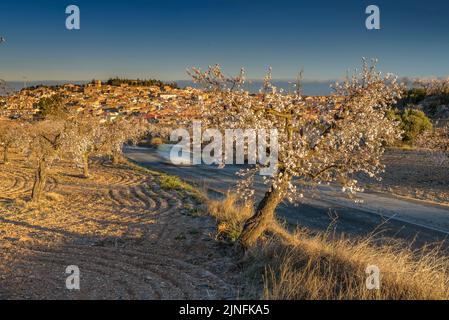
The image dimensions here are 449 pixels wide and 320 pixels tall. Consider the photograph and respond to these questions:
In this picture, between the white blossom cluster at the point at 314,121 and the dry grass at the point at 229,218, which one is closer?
the white blossom cluster at the point at 314,121

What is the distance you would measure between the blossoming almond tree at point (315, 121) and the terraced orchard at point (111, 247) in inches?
101

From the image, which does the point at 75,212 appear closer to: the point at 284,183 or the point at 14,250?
the point at 14,250

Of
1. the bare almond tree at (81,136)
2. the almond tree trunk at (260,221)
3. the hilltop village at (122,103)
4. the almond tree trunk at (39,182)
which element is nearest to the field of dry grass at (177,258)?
the almond tree trunk at (260,221)

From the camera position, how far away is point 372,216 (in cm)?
1892

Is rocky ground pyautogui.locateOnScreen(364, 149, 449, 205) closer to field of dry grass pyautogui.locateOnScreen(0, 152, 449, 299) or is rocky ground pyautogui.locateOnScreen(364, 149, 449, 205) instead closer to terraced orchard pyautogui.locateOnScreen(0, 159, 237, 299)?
field of dry grass pyautogui.locateOnScreen(0, 152, 449, 299)

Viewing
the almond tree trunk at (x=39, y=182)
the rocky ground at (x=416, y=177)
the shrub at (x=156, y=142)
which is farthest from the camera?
the shrub at (x=156, y=142)

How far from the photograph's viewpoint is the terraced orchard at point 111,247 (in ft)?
28.2

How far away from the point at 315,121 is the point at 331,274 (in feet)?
12.8

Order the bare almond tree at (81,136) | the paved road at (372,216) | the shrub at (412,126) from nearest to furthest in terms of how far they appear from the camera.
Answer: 1. the paved road at (372,216)
2. the bare almond tree at (81,136)
3. the shrub at (412,126)

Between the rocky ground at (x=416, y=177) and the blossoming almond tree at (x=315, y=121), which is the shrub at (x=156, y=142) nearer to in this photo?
the rocky ground at (x=416, y=177)

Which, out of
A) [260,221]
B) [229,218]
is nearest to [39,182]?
[229,218]

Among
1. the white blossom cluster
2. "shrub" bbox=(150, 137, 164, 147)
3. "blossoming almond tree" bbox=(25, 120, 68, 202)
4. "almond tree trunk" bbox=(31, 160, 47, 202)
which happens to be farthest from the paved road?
"shrub" bbox=(150, 137, 164, 147)

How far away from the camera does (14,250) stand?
11461mm
